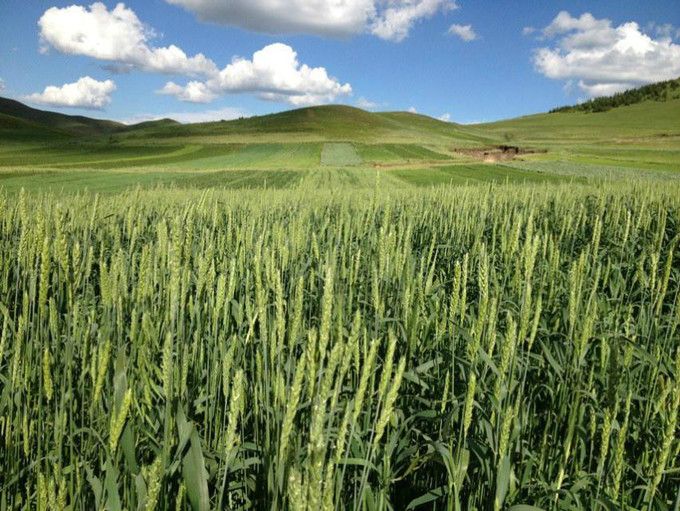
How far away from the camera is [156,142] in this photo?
7319cm

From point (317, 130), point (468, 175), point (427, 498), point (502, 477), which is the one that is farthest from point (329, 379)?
point (317, 130)

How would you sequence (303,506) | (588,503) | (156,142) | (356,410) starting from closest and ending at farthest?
(303,506) → (356,410) → (588,503) → (156,142)

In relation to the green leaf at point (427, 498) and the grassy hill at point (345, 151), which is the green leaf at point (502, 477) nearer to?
the green leaf at point (427, 498)

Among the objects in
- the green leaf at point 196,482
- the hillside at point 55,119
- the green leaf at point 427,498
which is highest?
the hillside at point 55,119

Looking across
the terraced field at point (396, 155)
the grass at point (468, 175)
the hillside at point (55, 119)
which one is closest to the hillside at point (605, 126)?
the terraced field at point (396, 155)

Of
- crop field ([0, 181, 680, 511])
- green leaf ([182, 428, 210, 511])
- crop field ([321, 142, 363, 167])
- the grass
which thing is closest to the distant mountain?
crop field ([321, 142, 363, 167])

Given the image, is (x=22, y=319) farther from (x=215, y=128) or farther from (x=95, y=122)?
(x=95, y=122)

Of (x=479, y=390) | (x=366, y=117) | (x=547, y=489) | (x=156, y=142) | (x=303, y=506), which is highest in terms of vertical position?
(x=366, y=117)

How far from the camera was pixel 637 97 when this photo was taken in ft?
333

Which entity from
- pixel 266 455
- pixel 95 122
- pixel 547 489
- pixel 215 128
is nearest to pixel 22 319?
pixel 266 455

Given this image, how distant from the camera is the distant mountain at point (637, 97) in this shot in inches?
3836

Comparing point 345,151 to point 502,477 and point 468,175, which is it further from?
point 502,477

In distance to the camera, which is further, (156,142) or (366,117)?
(366,117)

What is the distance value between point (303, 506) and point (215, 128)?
10033 centimetres
